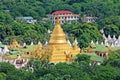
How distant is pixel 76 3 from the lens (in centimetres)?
9156

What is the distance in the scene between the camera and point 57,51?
46.1 meters

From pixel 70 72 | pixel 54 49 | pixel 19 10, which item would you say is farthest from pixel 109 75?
pixel 19 10

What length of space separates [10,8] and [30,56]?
4127 cm

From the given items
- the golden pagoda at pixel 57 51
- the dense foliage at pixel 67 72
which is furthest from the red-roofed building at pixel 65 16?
the dense foliage at pixel 67 72

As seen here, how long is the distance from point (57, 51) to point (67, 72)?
731cm

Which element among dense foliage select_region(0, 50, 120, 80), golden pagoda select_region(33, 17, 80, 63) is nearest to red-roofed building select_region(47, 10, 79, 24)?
golden pagoda select_region(33, 17, 80, 63)

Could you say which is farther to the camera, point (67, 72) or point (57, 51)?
point (57, 51)

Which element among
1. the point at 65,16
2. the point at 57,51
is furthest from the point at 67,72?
the point at 65,16

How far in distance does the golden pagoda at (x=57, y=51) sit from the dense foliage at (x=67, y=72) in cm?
313

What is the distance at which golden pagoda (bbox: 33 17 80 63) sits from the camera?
1789 inches

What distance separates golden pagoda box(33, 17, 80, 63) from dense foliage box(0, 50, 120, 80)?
10.3 feet

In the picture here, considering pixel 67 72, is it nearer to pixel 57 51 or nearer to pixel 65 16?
pixel 57 51

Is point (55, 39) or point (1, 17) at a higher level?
point (55, 39)

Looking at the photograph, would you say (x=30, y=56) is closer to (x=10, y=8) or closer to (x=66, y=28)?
(x=66, y=28)
